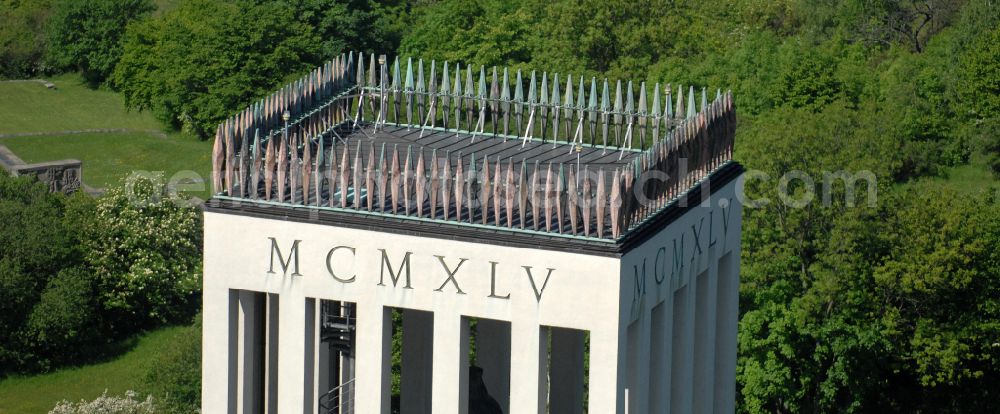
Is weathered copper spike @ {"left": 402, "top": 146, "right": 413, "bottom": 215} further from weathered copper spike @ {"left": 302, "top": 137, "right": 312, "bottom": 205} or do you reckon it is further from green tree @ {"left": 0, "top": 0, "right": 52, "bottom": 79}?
green tree @ {"left": 0, "top": 0, "right": 52, "bottom": 79}

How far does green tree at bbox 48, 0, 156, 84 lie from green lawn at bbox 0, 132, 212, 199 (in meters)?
17.6

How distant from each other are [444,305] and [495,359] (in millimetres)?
8865

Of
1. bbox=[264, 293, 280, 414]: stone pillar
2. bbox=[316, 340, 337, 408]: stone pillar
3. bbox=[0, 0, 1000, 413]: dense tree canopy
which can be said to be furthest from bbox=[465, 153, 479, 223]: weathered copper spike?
bbox=[0, 0, 1000, 413]: dense tree canopy

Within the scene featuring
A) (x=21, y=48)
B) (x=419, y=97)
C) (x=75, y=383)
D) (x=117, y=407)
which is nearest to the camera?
(x=419, y=97)

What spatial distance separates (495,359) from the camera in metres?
50.7

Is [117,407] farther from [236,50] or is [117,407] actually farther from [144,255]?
[236,50]

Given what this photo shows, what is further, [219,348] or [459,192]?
[219,348]

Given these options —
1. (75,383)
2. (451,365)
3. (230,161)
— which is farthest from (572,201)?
(75,383)

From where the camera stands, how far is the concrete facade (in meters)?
41.3

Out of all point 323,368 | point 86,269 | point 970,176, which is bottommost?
point 323,368

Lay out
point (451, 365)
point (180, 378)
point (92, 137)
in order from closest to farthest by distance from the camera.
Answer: point (451, 365) → point (180, 378) → point (92, 137)

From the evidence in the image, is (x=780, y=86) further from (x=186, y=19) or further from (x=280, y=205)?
(x=280, y=205)

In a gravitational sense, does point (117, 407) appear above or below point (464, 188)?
below

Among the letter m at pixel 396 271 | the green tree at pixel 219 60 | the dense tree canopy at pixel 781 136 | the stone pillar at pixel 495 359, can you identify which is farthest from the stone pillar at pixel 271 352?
the green tree at pixel 219 60
